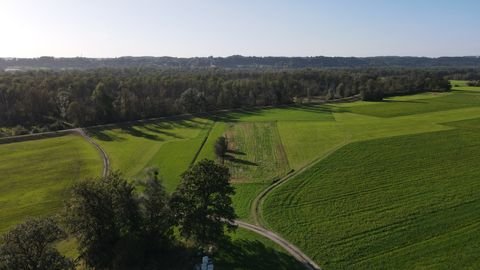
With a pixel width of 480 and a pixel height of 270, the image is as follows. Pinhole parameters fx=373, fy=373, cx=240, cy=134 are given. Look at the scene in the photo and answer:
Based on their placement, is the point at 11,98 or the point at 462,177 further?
the point at 11,98

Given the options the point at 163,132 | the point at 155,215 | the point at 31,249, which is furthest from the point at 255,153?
the point at 31,249

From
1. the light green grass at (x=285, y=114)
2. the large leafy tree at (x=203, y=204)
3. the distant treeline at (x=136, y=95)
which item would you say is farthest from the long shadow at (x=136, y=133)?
the large leafy tree at (x=203, y=204)

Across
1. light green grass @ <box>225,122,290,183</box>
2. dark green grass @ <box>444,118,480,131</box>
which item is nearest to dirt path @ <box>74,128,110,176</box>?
light green grass @ <box>225,122,290,183</box>

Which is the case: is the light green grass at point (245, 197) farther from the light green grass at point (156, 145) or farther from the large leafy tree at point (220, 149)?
the large leafy tree at point (220, 149)

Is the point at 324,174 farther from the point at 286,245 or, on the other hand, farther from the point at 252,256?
the point at 252,256

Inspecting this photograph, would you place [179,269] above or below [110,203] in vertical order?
below

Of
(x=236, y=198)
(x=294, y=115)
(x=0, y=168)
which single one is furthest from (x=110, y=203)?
(x=294, y=115)

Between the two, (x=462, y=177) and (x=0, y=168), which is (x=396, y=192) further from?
(x=0, y=168)
